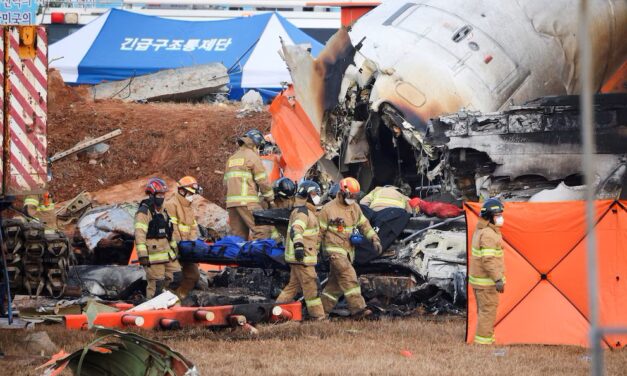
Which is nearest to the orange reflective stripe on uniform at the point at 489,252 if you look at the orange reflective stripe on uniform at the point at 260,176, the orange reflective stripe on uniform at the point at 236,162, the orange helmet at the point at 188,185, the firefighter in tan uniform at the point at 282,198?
the firefighter in tan uniform at the point at 282,198

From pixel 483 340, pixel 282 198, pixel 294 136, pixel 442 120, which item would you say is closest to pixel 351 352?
pixel 483 340

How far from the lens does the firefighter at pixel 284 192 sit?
39.5 ft

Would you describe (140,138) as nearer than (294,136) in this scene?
No

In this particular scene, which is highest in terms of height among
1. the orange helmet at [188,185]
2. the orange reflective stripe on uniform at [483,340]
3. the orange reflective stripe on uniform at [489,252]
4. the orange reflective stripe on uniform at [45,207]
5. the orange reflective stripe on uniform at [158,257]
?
the orange helmet at [188,185]

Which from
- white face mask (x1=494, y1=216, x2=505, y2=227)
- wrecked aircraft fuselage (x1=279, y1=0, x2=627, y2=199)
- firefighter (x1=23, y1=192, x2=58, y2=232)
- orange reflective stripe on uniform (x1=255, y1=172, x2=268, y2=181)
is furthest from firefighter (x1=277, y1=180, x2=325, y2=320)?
firefighter (x1=23, y1=192, x2=58, y2=232)

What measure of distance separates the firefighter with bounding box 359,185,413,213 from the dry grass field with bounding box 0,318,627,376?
312 centimetres

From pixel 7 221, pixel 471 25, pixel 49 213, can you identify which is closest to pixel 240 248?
pixel 7 221

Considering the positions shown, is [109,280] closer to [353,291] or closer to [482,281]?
[353,291]

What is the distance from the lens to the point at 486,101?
14.2m

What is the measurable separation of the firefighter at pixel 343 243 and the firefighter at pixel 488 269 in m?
1.57

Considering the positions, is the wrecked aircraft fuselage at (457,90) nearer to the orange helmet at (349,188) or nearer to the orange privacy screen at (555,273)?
the orange helmet at (349,188)

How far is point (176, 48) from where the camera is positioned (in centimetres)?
2788

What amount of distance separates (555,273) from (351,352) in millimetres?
2063

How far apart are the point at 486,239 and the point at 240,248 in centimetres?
299
